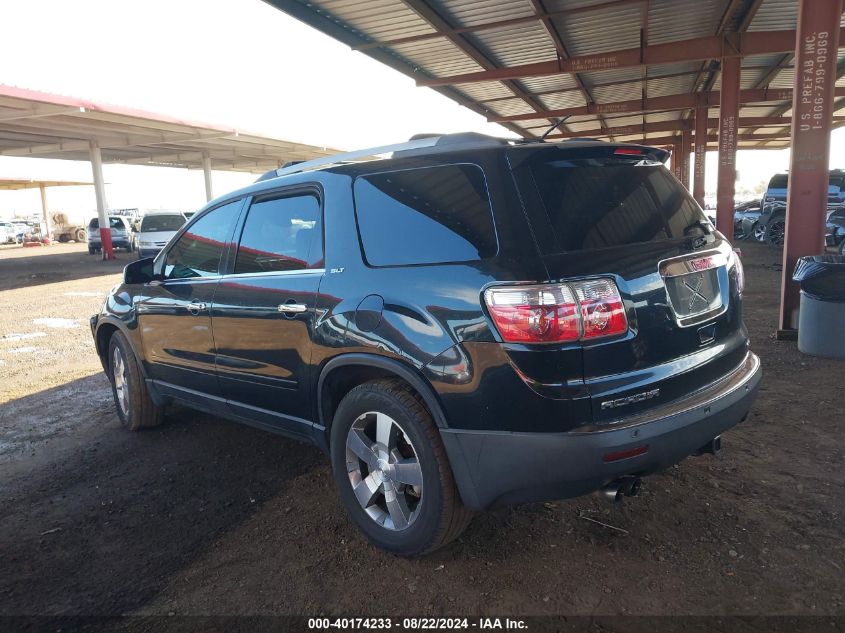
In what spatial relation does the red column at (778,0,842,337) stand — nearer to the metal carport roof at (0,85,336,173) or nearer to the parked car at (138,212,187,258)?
the metal carport roof at (0,85,336,173)

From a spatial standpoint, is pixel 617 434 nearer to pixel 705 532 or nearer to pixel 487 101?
pixel 705 532

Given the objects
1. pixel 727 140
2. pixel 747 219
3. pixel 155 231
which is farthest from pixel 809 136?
pixel 155 231

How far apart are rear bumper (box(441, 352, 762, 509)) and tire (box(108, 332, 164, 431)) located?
3.15m

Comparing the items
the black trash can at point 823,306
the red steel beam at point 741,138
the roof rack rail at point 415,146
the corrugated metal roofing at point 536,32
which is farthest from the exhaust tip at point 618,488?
the red steel beam at point 741,138

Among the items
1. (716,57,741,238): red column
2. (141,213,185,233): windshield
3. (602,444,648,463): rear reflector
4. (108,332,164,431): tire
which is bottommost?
(108,332,164,431): tire

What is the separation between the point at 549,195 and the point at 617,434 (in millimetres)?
1015

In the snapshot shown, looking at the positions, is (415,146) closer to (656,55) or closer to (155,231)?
(656,55)

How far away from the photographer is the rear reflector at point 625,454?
92.9 inches

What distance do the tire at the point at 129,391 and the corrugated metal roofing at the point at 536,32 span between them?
597 cm

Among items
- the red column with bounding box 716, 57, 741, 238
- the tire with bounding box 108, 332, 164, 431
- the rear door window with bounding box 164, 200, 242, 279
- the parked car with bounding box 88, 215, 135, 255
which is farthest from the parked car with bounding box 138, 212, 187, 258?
the rear door window with bounding box 164, 200, 242, 279

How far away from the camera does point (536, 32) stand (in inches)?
465

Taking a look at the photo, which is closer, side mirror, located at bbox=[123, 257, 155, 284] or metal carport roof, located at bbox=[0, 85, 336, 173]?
side mirror, located at bbox=[123, 257, 155, 284]

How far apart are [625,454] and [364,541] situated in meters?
1.44

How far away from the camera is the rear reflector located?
2.36 meters
